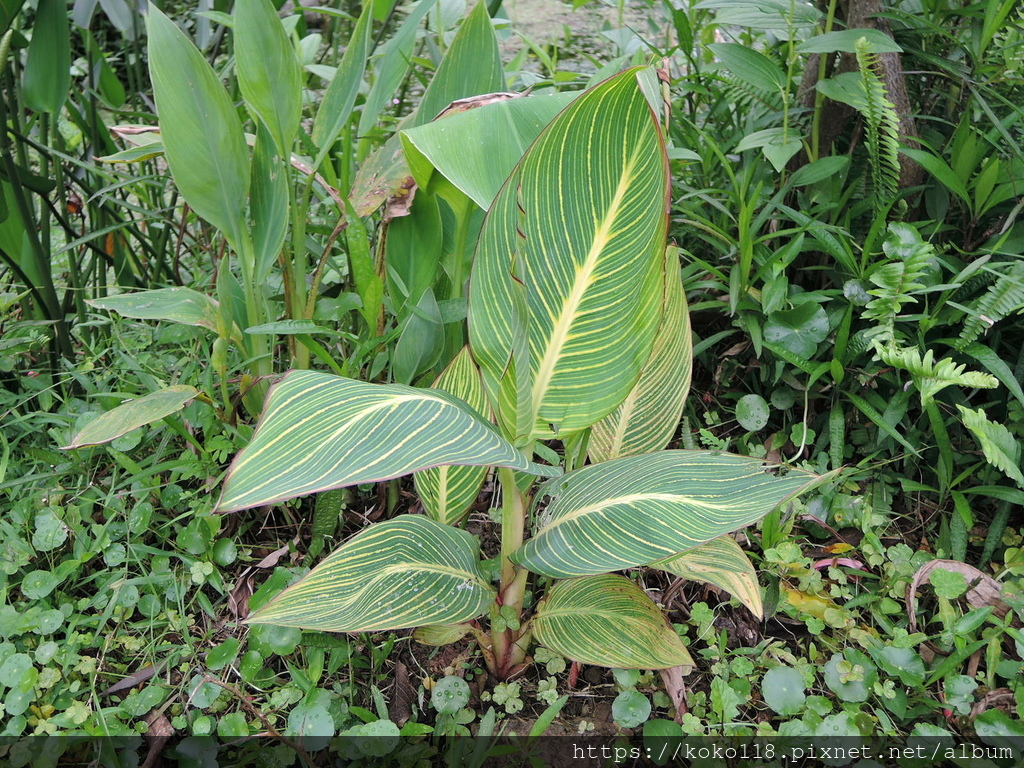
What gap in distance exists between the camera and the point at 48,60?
1.36m

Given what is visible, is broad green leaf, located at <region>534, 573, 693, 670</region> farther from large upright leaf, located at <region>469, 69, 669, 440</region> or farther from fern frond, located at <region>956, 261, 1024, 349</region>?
fern frond, located at <region>956, 261, 1024, 349</region>

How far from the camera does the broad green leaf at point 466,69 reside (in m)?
1.23

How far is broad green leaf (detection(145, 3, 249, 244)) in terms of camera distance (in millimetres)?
1116

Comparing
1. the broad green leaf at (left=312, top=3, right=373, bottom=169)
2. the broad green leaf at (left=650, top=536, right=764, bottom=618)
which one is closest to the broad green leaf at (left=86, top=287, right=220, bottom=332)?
the broad green leaf at (left=312, top=3, right=373, bottom=169)

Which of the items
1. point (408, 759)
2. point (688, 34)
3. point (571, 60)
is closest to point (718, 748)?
point (408, 759)

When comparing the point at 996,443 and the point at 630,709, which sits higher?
the point at 996,443

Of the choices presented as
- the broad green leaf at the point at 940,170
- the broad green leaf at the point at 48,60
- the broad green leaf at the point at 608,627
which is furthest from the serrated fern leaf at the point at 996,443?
the broad green leaf at the point at 48,60

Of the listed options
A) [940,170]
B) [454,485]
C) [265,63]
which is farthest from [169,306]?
[940,170]

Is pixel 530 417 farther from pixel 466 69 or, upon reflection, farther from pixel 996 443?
pixel 996 443

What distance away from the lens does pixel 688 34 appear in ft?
5.22

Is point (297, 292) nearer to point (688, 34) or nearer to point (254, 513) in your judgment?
point (254, 513)

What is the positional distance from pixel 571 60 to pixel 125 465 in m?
2.09

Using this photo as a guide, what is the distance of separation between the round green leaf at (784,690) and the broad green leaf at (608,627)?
14cm

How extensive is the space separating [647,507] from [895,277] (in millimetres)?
669
